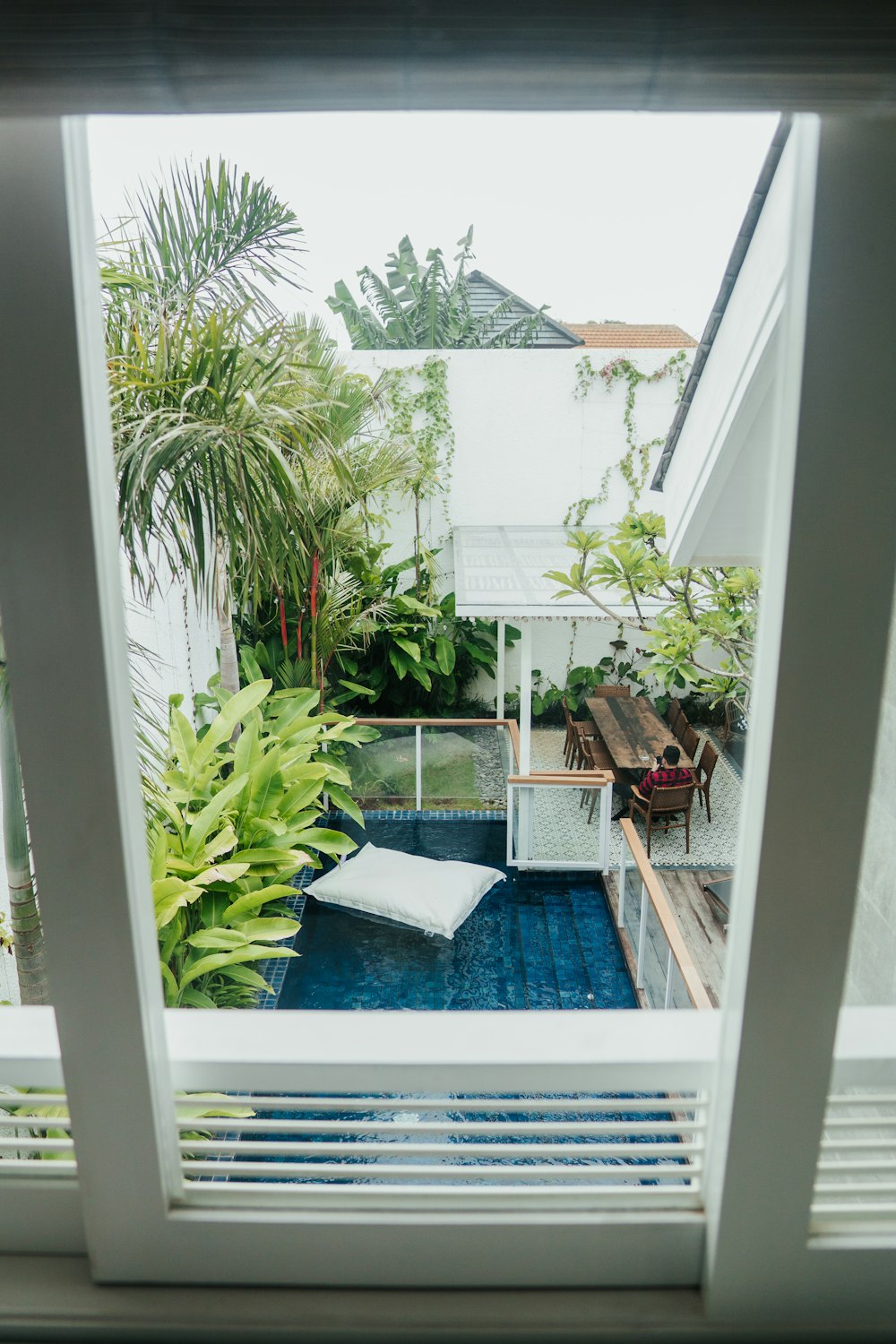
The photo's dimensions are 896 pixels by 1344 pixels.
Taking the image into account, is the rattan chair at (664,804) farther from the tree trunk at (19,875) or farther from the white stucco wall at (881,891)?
the tree trunk at (19,875)

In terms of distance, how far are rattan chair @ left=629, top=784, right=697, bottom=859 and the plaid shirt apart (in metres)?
0.02

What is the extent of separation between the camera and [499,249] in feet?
18.2

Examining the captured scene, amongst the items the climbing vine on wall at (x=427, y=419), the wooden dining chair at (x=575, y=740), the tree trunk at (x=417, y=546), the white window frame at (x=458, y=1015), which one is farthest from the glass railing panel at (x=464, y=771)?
A: the white window frame at (x=458, y=1015)

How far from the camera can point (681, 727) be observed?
5605mm

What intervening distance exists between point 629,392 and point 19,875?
5616 mm

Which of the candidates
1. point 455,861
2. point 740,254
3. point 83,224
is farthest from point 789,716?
point 455,861

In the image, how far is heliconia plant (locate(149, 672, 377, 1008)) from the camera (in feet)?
6.78

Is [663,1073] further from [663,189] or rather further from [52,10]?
[663,189]

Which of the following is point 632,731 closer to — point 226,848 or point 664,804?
point 664,804

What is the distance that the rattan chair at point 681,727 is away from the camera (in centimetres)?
548

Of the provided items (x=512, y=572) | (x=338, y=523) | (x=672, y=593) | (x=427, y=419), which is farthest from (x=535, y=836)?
(x=427, y=419)

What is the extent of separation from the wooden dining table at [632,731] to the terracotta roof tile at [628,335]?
2.51 m

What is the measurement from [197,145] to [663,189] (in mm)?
1402

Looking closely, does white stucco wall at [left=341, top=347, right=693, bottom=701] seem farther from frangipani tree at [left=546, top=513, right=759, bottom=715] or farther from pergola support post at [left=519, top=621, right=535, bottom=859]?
frangipani tree at [left=546, top=513, right=759, bottom=715]
